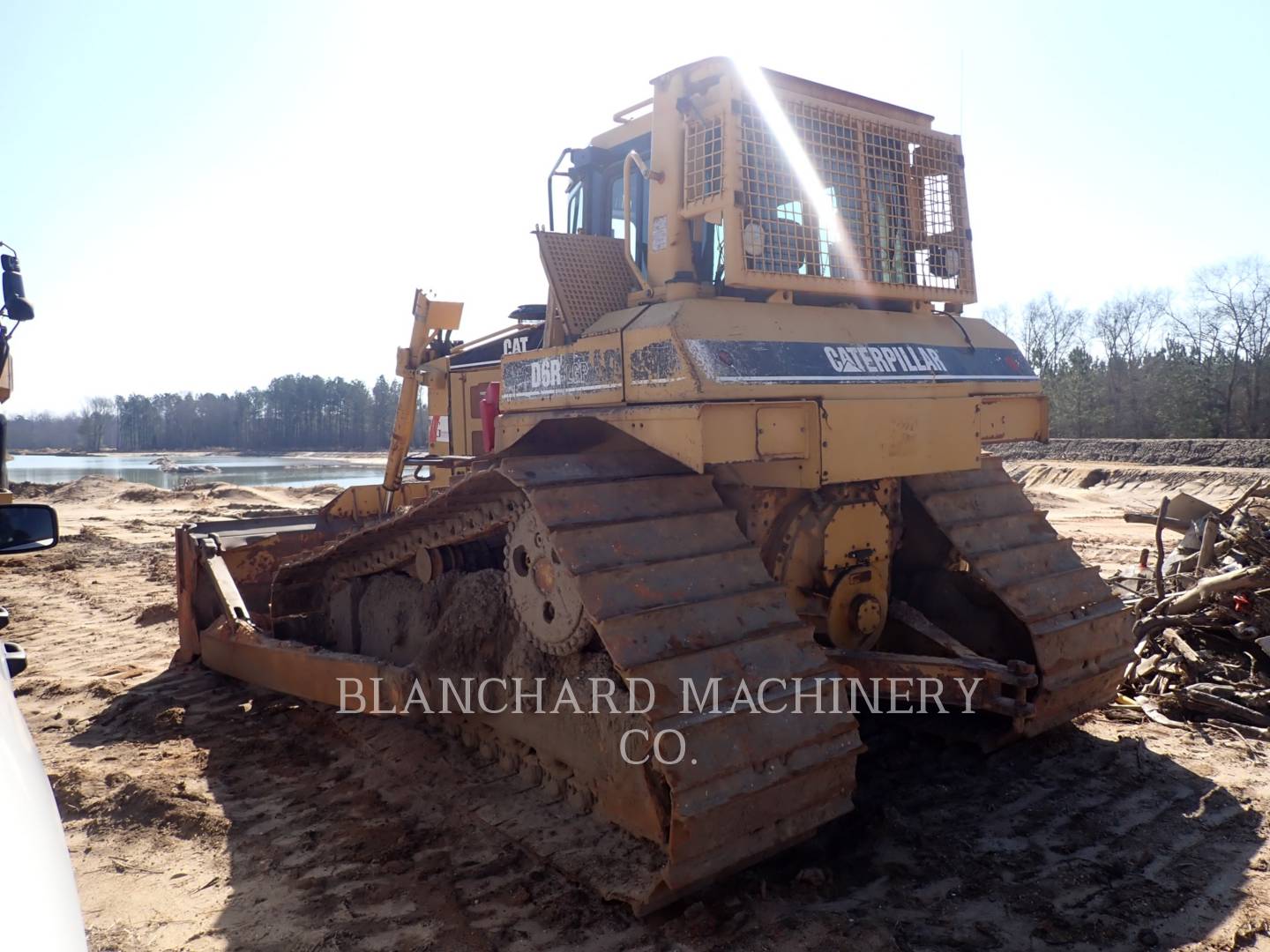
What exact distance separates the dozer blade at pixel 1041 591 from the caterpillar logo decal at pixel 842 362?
0.59m

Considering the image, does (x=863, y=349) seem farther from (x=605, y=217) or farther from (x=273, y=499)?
(x=273, y=499)

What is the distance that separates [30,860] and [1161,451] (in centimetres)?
3074

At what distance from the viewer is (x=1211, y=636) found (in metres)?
5.90

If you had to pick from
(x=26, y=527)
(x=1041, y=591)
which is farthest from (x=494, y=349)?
(x=26, y=527)

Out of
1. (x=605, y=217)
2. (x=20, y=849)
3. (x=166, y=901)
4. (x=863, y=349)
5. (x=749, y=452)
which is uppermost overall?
(x=605, y=217)

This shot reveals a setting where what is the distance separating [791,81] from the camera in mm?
4219

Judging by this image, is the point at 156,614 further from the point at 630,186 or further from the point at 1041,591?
the point at 1041,591

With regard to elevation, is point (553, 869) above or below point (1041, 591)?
below

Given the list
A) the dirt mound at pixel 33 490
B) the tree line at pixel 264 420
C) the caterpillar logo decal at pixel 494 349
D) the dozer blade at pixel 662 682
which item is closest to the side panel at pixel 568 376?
Result: the dozer blade at pixel 662 682

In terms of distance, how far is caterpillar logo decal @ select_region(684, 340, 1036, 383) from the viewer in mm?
3602

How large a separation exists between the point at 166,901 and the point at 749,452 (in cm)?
275

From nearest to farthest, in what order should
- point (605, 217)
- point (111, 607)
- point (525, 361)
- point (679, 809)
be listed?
point (679, 809), point (525, 361), point (605, 217), point (111, 607)

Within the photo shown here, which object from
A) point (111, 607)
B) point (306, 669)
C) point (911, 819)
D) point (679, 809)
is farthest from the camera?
point (111, 607)

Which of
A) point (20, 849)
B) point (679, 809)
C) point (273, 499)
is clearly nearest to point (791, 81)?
point (679, 809)
